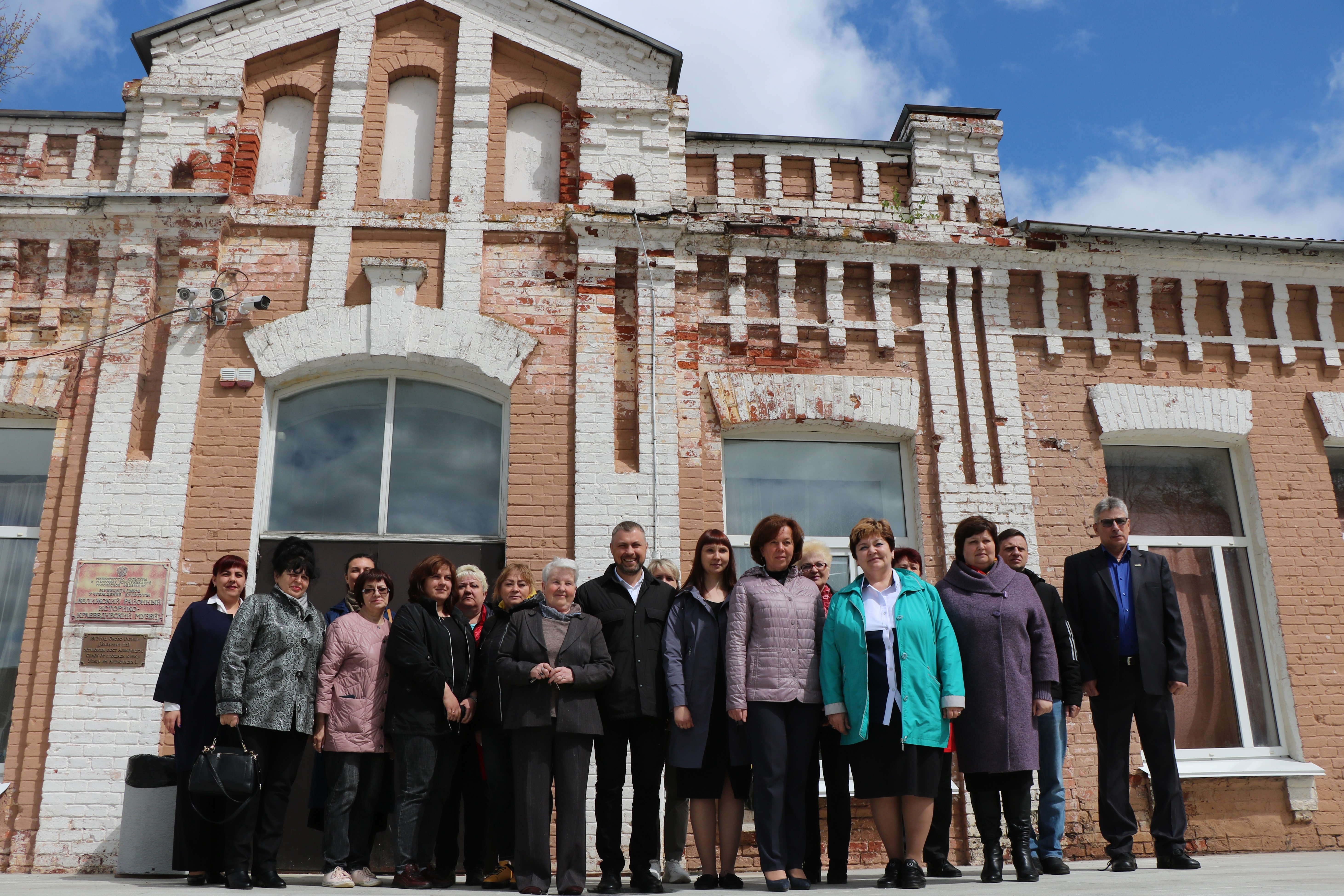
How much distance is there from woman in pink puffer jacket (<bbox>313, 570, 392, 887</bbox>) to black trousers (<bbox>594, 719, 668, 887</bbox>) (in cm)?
78

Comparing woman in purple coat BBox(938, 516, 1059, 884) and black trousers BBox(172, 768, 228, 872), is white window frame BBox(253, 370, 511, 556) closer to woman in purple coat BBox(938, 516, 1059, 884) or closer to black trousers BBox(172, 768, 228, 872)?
black trousers BBox(172, 768, 228, 872)

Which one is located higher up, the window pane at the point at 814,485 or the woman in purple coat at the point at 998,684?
the window pane at the point at 814,485

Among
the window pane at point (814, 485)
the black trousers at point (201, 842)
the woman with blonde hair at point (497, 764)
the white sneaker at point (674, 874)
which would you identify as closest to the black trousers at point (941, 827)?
the white sneaker at point (674, 874)

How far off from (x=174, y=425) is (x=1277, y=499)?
7.64m

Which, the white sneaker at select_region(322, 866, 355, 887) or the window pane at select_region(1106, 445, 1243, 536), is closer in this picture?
the white sneaker at select_region(322, 866, 355, 887)

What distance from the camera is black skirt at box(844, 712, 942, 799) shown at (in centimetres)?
430

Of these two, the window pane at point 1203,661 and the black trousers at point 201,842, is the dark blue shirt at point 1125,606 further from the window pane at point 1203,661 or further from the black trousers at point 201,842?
the black trousers at point 201,842

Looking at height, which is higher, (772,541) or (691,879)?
(772,541)

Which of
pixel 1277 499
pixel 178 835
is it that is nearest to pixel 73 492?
pixel 178 835

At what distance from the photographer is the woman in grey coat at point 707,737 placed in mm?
4508

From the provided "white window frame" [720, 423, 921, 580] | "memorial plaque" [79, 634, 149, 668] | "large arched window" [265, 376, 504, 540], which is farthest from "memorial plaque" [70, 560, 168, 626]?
"white window frame" [720, 423, 921, 580]

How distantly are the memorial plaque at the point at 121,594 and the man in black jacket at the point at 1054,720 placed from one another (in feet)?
16.4

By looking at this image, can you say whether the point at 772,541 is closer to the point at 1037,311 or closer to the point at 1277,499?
the point at 1037,311

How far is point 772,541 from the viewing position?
4.67 meters
